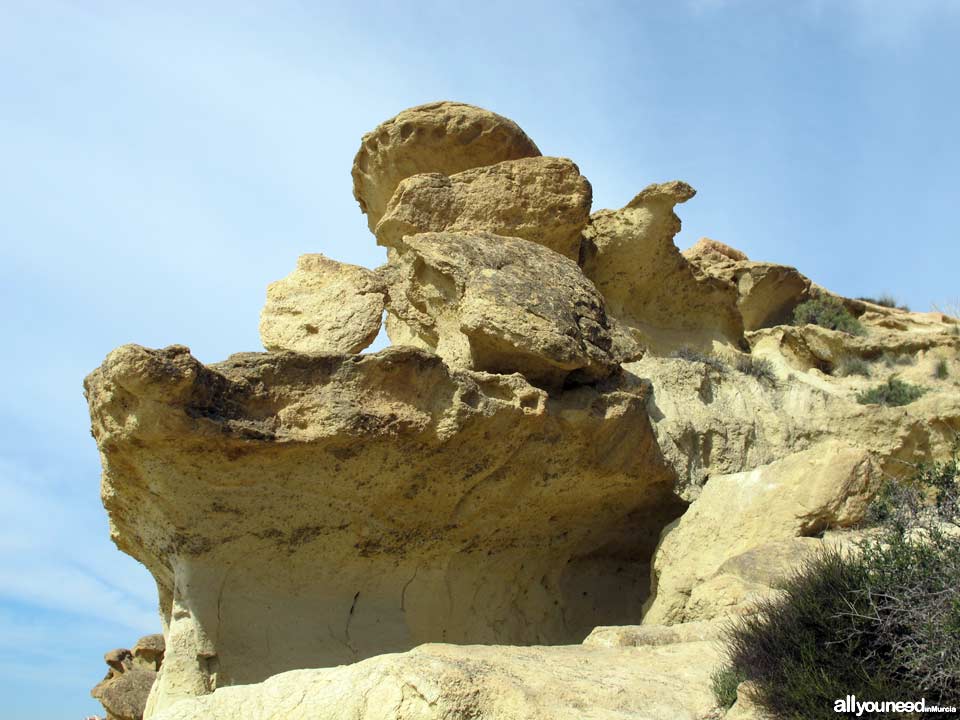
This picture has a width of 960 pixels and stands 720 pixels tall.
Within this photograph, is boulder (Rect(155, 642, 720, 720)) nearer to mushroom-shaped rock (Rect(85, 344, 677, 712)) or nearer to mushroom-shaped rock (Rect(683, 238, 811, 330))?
mushroom-shaped rock (Rect(85, 344, 677, 712))

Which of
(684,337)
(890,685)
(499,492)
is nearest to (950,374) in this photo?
(684,337)

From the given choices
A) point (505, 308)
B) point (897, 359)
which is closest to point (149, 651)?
point (505, 308)

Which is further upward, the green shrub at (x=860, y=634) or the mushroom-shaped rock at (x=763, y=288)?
the mushroom-shaped rock at (x=763, y=288)

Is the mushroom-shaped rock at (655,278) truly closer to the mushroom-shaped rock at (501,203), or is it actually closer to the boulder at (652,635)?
the mushroom-shaped rock at (501,203)

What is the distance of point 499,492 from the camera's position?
25.6ft

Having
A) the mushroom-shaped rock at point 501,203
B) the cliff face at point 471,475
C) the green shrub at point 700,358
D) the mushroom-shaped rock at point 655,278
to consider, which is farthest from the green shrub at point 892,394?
the mushroom-shaped rock at point 501,203

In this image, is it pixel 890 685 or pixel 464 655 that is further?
pixel 464 655

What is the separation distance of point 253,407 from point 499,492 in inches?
81.6

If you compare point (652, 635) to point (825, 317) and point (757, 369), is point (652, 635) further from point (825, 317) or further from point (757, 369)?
point (825, 317)

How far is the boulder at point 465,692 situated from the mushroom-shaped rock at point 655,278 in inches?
222

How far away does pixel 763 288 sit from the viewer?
1248cm

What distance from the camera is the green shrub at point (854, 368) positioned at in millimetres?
11047

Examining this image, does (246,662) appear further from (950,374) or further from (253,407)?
(950,374)

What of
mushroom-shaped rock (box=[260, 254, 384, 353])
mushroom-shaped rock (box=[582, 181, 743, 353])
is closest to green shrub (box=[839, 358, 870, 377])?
mushroom-shaped rock (box=[582, 181, 743, 353])
